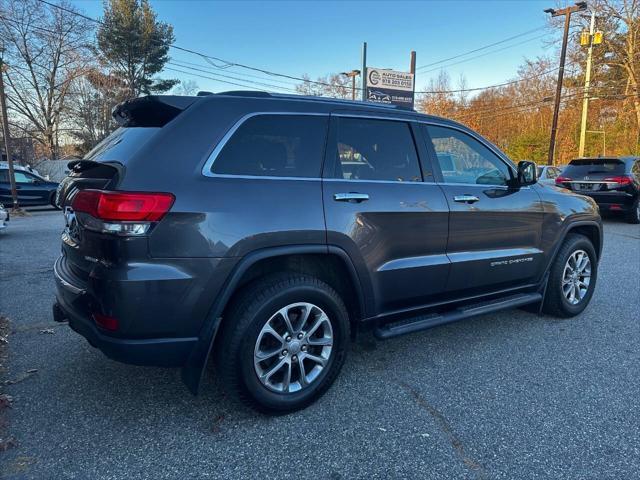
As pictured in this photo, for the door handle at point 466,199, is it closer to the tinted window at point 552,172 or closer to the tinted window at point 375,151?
the tinted window at point 375,151

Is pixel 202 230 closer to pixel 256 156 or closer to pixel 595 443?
pixel 256 156

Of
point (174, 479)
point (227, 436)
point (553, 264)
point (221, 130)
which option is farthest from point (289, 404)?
point (553, 264)

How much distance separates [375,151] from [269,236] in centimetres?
111

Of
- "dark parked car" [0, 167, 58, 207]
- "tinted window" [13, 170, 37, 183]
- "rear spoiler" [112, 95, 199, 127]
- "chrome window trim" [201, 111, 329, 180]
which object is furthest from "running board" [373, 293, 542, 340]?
"tinted window" [13, 170, 37, 183]

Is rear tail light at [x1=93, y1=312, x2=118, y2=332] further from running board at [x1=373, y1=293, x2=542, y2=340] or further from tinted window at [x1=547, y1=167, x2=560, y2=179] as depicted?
tinted window at [x1=547, y1=167, x2=560, y2=179]

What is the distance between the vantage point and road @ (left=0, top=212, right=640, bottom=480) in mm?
2156

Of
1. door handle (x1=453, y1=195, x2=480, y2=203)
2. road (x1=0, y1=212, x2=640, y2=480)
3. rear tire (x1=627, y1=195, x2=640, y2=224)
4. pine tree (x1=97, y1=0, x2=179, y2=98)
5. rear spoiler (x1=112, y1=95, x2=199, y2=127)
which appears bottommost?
road (x1=0, y1=212, x2=640, y2=480)

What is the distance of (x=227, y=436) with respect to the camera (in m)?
2.38

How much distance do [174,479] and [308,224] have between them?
1.48 m

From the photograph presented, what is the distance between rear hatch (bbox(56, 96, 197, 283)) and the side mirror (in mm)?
2794

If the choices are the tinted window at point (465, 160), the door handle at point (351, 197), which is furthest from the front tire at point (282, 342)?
the tinted window at point (465, 160)

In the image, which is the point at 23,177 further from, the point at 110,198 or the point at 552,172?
the point at 552,172

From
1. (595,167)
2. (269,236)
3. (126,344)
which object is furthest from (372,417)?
(595,167)

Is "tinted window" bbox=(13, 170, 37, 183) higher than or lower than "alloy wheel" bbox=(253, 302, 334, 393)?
higher
